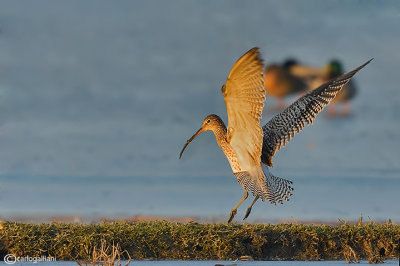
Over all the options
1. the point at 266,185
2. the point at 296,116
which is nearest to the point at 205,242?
the point at 266,185

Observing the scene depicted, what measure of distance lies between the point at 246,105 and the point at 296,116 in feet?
8.42

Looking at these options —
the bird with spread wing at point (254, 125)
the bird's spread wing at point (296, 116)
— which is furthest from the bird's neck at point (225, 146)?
the bird's spread wing at point (296, 116)

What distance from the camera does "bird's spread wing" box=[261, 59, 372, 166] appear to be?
12.2 meters

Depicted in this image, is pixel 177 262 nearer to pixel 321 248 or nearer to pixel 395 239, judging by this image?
pixel 321 248

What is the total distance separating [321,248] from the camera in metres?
10.5

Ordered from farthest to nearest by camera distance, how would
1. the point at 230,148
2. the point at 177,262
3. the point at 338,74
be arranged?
the point at 338,74
the point at 230,148
the point at 177,262

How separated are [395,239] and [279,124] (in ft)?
10.9

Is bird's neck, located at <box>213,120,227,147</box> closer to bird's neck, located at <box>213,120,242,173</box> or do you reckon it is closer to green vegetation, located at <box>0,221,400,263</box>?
bird's neck, located at <box>213,120,242,173</box>

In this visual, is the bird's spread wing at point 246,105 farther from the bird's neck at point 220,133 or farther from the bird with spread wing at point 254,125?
the bird's neck at point 220,133

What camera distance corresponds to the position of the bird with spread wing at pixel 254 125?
985 centimetres

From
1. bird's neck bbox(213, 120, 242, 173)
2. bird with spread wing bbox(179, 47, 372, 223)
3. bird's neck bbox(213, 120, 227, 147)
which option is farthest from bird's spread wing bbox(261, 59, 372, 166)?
bird's neck bbox(213, 120, 227, 147)

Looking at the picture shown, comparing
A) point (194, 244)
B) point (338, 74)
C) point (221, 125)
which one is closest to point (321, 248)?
point (194, 244)

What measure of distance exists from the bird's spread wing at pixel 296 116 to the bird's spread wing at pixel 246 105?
105 cm

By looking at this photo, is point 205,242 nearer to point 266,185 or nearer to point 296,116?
point 266,185
